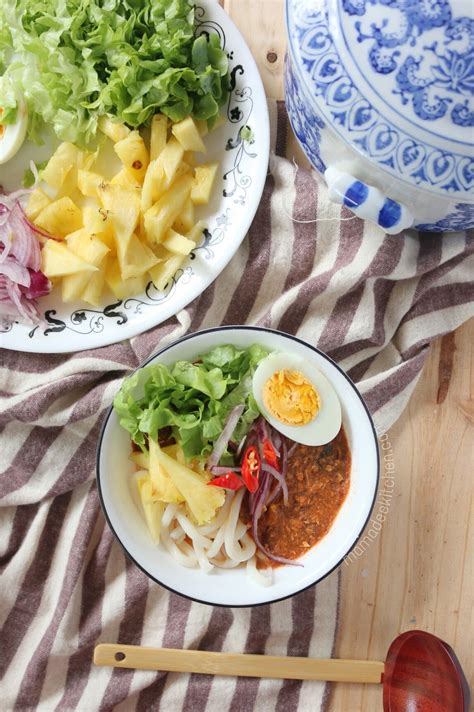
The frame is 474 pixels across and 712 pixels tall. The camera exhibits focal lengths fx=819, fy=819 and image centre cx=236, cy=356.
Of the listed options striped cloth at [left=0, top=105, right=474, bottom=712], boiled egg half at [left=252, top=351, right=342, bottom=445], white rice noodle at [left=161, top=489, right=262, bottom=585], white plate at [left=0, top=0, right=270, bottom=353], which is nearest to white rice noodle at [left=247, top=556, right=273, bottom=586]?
white rice noodle at [left=161, top=489, right=262, bottom=585]

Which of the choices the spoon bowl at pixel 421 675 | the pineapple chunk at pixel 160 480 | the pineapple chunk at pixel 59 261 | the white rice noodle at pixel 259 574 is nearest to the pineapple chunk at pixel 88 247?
the pineapple chunk at pixel 59 261

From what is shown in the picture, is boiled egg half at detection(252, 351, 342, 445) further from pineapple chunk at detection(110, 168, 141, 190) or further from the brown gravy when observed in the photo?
pineapple chunk at detection(110, 168, 141, 190)

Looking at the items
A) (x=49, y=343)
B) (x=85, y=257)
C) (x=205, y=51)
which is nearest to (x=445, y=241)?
(x=205, y=51)

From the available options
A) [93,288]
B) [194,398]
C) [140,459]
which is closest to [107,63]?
[93,288]

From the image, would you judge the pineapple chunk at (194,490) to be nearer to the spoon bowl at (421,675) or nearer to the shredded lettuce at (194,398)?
the shredded lettuce at (194,398)

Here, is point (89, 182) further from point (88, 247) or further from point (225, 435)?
point (225, 435)

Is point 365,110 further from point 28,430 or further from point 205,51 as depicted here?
point 28,430
